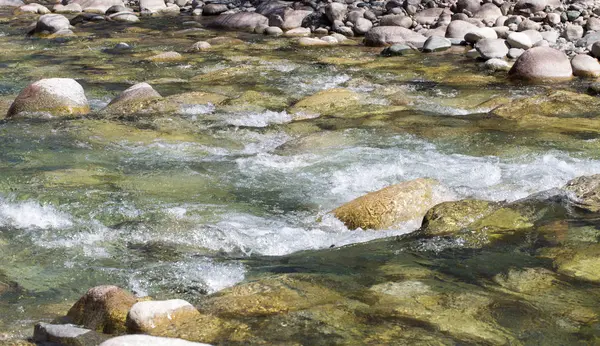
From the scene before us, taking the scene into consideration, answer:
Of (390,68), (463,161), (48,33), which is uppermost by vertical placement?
(463,161)

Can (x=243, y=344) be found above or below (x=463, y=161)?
above

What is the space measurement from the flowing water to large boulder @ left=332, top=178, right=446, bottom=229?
0.10 m

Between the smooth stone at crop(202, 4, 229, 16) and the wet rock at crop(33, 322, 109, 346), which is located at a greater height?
the wet rock at crop(33, 322, 109, 346)

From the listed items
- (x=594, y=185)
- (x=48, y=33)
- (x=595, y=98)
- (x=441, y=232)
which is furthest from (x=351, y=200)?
(x=48, y=33)

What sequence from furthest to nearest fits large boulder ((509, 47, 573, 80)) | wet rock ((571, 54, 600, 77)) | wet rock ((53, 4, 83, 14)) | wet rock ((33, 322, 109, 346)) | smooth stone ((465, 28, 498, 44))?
wet rock ((53, 4, 83, 14))
smooth stone ((465, 28, 498, 44))
wet rock ((571, 54, 600, 77))
large boulder ((509, 47, 573, 80))
wet rock ((33, 322, 109, 346))

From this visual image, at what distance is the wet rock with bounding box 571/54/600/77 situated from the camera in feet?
34.2

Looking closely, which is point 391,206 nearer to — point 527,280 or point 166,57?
point 527,280

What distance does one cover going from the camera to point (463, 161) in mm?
6676

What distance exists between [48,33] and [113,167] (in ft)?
30.4

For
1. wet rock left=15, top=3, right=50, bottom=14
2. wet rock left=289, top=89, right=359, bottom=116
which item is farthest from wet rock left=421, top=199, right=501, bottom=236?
wet rock left=15, top=3, right=50, bottom=14

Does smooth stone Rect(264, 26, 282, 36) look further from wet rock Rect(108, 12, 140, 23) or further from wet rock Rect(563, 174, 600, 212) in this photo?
wet rock Rect(563, 174, 600, 212)

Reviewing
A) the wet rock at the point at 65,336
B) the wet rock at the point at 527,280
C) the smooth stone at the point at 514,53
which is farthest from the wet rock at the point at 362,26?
the wet rock at the point at 65,336

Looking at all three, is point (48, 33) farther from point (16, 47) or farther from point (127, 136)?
point (127, 136)

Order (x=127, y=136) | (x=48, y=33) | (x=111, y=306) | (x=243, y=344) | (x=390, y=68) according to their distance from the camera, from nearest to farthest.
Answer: (x=243, y=344), (x=111, y=306), (x=127, y=136), (x=390, y=68), (x=48, y=33)
